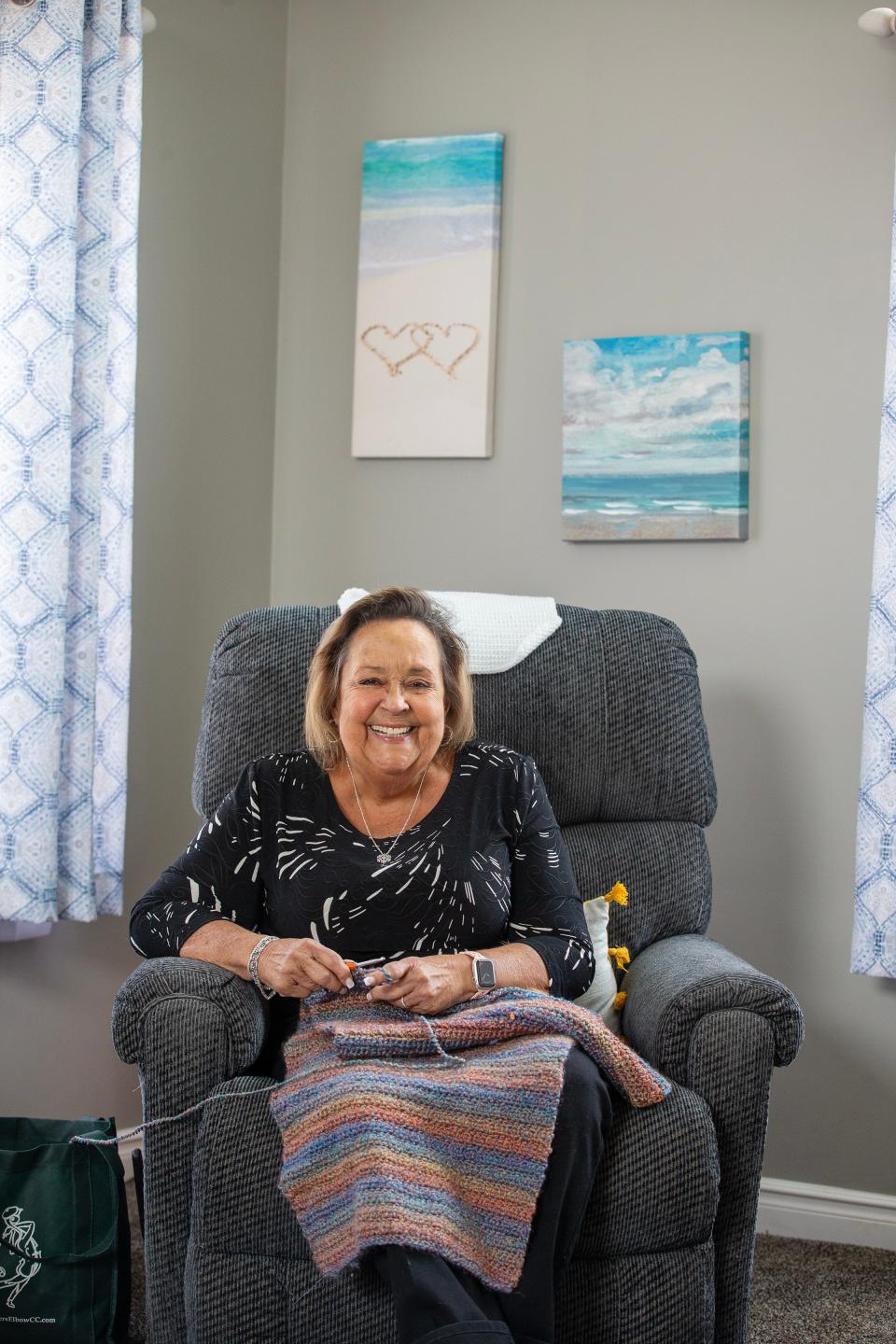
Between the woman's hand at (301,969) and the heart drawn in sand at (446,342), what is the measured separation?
144 centimetres

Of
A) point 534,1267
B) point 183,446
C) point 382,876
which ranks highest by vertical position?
point 183,446

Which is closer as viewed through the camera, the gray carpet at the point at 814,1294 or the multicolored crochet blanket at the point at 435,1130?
the multicolored crochet blanket at the point at 435,1130

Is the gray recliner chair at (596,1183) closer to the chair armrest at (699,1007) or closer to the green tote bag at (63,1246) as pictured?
the chair armrest at (699,1007)

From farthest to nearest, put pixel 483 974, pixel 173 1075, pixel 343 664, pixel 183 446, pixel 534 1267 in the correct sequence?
pixel 183 446 < pixel 343 664 < pixel 483 974 < pixel 173 1075 < pixel 534 1267

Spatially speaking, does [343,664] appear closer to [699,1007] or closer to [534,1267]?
[699,1007]

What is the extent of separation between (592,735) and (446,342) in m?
1.00

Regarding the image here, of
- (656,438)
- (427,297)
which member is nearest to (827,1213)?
(656,438)

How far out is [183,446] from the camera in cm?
274

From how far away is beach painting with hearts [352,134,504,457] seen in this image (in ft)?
9.01

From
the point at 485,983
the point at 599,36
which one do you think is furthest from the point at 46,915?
the point at 599,36

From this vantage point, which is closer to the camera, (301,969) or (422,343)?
(301,969)

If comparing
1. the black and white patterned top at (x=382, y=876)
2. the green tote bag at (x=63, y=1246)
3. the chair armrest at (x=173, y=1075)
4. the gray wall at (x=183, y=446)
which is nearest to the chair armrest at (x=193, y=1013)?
the chair armrest at (x=173, y=1075)

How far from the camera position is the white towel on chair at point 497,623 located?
2213 mm

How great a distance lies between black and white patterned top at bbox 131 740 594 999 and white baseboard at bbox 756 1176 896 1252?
37.5 inches
